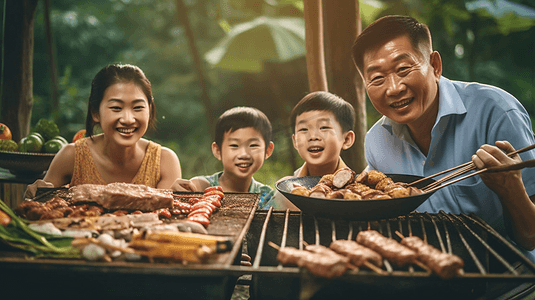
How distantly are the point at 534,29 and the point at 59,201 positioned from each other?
51.2 feet

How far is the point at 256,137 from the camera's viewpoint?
4039mm

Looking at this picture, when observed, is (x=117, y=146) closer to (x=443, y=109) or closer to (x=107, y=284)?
(x=107, y=284)

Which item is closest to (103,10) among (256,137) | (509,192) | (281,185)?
(256,137)

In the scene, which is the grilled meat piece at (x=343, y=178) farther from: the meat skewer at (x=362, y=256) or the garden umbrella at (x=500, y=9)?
the garden umbrella at (x=500, y=9)

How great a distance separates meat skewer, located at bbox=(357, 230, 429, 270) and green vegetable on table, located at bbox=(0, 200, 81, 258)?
1.69 meters

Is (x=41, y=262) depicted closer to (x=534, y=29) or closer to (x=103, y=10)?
(x=534, y=29)

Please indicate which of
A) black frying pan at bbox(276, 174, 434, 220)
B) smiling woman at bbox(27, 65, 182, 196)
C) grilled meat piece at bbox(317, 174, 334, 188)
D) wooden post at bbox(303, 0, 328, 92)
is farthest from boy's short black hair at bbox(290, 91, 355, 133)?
smiling woman at bbox(27, 65, 182, 196)

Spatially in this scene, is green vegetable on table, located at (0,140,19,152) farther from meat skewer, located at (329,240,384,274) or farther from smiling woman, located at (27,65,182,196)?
meat skewer, located at (329,240,384,274)

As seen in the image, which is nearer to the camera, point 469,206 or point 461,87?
point 469,206

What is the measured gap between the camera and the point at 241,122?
4035 millimetres

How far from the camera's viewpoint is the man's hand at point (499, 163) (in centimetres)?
245

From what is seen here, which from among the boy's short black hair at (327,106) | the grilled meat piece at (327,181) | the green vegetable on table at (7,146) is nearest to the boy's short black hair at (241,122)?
the boy's short black hair at (327,106)

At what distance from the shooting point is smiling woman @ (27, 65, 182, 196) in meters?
3.70

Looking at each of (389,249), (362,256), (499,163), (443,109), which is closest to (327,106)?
(443,109)
